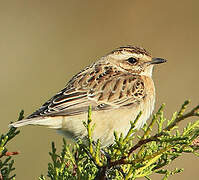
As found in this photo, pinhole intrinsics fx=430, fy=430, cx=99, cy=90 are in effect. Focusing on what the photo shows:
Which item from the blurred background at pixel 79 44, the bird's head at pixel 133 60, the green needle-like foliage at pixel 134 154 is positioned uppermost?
the blurred background at pixel 79 44

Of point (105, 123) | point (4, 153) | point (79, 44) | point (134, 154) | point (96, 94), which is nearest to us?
point (4, 153)

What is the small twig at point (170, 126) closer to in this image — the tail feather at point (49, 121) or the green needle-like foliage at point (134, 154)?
the green needle-like foliage at point (134, 154)

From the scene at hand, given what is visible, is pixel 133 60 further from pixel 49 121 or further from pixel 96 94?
pixel 49 121

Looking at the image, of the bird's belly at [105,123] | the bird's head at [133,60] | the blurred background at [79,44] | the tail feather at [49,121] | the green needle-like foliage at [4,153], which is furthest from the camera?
the blurred background at [79,44]

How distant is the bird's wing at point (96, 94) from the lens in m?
5.43

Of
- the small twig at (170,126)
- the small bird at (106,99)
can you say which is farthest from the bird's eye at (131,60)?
the small twig at (170,126)

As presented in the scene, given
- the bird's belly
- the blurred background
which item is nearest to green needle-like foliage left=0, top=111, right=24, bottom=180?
the bird's belly

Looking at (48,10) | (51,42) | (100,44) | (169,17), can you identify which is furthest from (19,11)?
(169,17)

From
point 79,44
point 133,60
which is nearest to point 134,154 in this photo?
point 133,60

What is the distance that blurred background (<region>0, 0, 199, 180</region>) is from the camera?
9766 millimetres

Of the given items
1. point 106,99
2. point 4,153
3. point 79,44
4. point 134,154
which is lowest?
point 134,154

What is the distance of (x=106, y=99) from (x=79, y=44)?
536 cm

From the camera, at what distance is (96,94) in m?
5.77

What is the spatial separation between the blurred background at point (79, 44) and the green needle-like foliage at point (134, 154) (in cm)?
417
